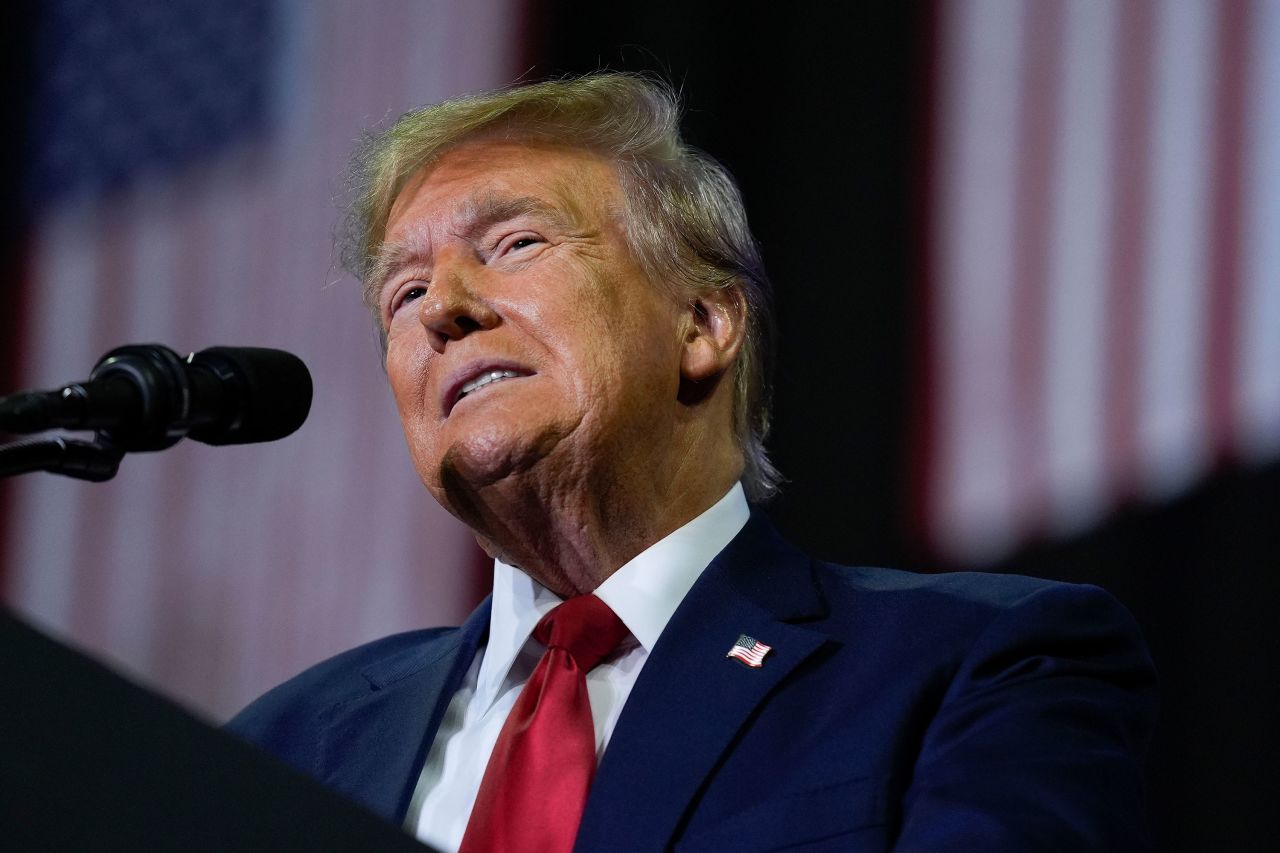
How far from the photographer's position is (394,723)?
179cm

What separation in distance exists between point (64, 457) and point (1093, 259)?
5.90ft

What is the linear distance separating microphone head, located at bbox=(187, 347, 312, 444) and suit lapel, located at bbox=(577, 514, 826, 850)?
0.46 metres

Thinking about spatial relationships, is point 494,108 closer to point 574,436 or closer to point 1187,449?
point 574,436

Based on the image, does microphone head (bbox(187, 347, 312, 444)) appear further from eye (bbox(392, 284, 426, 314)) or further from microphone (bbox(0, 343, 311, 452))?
eye (bbox(392, 284, 426, 314))

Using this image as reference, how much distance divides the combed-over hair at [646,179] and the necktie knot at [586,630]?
1.25 ft

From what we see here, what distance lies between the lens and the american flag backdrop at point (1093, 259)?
2.37 meters

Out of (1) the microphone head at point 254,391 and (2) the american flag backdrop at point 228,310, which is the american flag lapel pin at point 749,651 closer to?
(1) the microphone head at point 254,391

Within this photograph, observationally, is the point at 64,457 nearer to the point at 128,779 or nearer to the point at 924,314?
the point at 128,779

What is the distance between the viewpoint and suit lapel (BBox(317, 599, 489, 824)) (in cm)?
171

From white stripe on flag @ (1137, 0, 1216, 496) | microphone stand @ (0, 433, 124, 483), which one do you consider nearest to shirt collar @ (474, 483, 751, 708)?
microphone stand @ (0, 433, 124, 483)

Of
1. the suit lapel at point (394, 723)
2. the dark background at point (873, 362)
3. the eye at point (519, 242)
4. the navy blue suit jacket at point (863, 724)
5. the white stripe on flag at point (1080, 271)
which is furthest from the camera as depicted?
the white stripe on flag at point (1080, 271)

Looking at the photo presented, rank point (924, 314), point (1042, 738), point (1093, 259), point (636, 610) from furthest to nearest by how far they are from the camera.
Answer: point (924, 314)
point (1093, 259)
point (636, 610)
point (1042, 738)

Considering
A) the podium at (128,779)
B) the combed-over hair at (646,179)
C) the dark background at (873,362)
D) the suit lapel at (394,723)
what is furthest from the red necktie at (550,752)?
the dark background at (873,362)

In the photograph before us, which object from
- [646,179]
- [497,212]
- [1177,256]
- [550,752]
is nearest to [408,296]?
[497,212]
